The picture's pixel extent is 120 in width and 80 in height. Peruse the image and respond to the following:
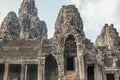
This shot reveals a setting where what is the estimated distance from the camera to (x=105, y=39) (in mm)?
51031

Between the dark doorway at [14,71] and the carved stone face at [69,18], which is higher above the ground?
the carved stone face at [69,18]

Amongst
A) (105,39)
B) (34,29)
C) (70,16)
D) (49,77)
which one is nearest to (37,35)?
(34,29)

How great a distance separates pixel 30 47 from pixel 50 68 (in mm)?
4110

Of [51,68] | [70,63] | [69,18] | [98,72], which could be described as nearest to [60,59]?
[70,63]

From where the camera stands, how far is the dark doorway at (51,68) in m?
30.6

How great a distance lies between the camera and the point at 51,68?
31.1 m

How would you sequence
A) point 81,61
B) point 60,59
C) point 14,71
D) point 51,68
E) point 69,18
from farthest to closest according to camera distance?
point 69,18 → point 14,71 → point 51,68 → point 60,59 → point 81,61

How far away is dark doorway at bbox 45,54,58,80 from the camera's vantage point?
30.6 metres

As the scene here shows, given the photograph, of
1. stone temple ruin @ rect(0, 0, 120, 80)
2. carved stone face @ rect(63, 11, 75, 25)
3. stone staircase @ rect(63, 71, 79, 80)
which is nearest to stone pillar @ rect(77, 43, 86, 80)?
stone temple ruin @ rect(0, 0, 120, 80)

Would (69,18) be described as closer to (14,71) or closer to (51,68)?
(51,68)

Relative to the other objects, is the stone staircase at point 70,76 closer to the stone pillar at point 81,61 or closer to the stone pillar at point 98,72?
the stone pillar at point 81,61

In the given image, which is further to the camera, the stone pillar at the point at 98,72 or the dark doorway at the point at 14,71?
the dark doorway at the point at 14,71

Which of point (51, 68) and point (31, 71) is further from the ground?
point (51, 68)

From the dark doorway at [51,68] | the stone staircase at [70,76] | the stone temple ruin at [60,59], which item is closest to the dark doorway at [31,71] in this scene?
the stone temple ruin at [60,59]
